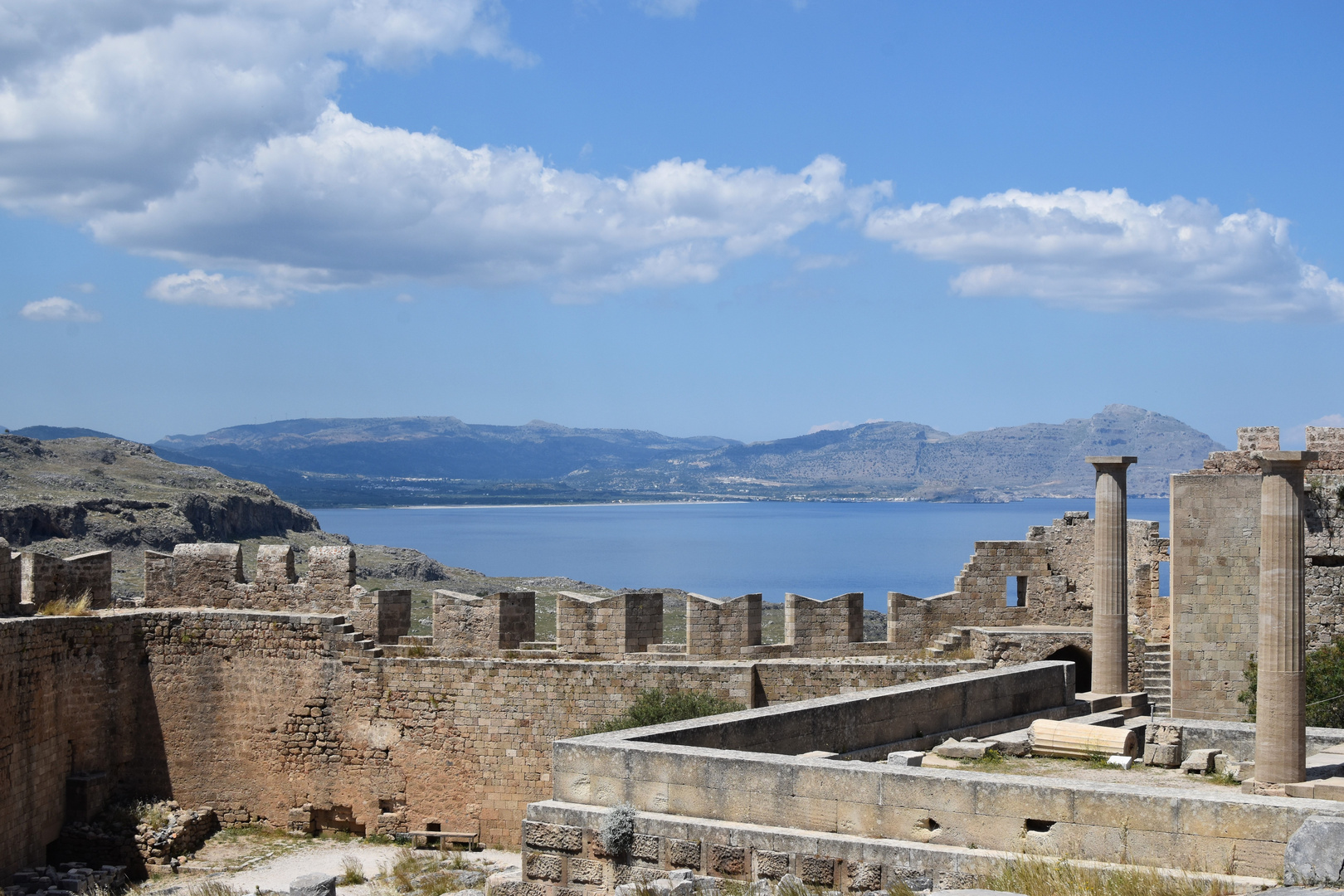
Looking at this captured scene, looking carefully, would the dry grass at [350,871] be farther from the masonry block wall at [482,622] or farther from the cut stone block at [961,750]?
the cut stone block at [961,750]

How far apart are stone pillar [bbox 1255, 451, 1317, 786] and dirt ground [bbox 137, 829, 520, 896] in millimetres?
8348

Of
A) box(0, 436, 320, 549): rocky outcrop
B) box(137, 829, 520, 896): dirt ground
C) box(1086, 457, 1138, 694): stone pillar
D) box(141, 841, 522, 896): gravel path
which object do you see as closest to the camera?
box(1086, 457, 1138, 694): stone pillar

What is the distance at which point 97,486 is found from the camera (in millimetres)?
57625

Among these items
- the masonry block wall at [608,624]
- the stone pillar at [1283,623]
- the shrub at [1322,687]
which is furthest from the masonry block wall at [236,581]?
the stone pillar at [1283,623]

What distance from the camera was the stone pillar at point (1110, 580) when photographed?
15.0m

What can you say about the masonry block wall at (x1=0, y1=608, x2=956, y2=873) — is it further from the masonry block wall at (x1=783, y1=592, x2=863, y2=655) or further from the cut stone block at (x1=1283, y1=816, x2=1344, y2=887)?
the cut stone block at (x1=1283, y1=816, x2=1344, y2=887)

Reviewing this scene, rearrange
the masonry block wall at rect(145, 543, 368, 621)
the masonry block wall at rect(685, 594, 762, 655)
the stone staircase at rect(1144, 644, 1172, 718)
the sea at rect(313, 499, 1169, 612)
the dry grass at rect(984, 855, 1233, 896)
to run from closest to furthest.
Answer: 1. the dry grass at rect(984, 855, 1233, 896)
2. the stone staircase at rect(1144, 644, 1172, 718)
3. the masonry block wall at rect(685, 594, 762, 655)
4. the masonry block wall at rect(145, 543, 368, 621)
5. the sea at rect(313, 499, 1169, 612)

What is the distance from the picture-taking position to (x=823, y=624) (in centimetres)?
1770

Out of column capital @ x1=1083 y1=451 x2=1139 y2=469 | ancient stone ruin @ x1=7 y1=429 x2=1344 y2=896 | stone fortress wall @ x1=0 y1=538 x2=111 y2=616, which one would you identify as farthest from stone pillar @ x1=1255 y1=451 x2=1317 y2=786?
stone fortress wall @ x1=0 y1=538 x2=111 y2=616

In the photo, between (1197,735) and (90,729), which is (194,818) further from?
(1197,735)

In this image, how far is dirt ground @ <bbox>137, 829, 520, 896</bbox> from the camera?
15352mm

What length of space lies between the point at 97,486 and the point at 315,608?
144 ft

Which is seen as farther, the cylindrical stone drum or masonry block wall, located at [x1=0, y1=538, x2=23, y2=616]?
masonry block wall, located at [x1=0, y1=538, x2=23, y2=616]

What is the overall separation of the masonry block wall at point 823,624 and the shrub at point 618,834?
28.7 feet
